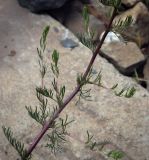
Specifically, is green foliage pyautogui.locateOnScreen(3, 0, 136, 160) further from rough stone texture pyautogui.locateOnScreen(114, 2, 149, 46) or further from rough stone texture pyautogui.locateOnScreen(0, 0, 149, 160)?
rough stone texture pyautogui.locateOnScreen(114, 2, 149, 46)

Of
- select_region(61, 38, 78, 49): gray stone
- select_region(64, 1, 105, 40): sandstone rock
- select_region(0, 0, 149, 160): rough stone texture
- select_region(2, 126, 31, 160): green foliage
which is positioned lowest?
select_region(0, 0, 149, 160): rough stone texture

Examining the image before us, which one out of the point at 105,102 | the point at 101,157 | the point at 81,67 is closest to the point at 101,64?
the point at 81,67

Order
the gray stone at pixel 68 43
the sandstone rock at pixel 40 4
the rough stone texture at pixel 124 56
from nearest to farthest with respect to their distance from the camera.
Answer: the rough stone texture at pixel 124 56 < the gray stone at pixel 68 43 < the sandstone rock at pixel 40 4

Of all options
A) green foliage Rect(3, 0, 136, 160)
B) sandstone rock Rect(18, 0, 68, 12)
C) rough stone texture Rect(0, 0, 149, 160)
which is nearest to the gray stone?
rough stone texture Rect(0, 0, 149, 160)

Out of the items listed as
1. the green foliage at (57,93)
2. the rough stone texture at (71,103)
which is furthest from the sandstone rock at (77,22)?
the green foliage at (57,93)

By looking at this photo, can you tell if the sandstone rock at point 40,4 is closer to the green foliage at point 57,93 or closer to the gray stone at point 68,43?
the gray stone at point 68,43

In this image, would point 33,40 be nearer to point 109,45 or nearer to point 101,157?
point 109,45
